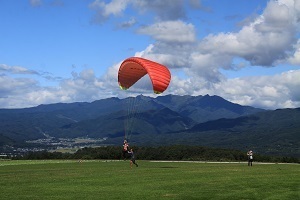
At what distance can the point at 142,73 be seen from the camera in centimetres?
4538

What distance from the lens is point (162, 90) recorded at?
41125 mm

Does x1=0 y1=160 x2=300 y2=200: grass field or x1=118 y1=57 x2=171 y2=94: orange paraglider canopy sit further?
x1=118 y1=57 x2=171 y2=94: orange paraglider canopy

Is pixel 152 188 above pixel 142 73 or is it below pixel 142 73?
below

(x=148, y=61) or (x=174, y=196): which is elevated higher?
(x=148, y=61)

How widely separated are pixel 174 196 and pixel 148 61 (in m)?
19.2

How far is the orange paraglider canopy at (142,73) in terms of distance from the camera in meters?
40.7

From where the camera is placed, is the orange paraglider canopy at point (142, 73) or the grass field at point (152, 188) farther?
the orange paraglider canopy at point (142, 73)

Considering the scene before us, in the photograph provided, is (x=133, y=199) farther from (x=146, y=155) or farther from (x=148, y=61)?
(x=146, y=155)

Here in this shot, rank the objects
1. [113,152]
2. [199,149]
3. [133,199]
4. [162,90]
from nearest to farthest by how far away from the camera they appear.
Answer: [133,199] → [162,90] → [113,152] → [199,149]

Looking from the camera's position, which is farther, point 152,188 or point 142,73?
point 142,73

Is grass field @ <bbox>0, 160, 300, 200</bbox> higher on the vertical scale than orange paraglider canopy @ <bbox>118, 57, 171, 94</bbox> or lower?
lower

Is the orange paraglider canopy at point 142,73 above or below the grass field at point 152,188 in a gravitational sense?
above

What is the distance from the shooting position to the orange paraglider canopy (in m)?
40.7

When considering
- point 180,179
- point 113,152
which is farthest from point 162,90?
point 113,152
